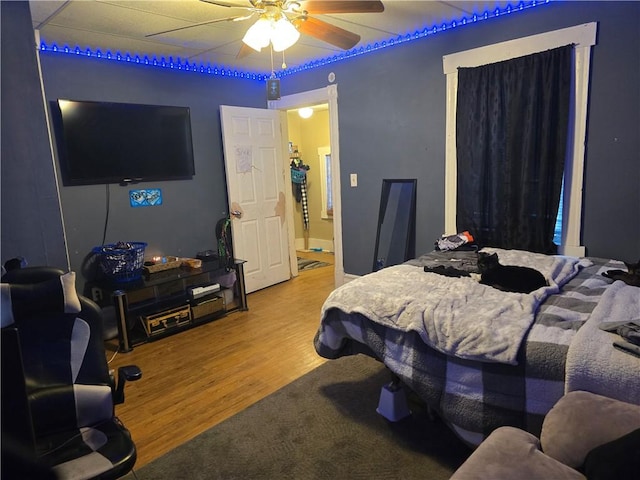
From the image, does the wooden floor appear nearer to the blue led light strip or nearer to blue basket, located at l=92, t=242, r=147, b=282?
blue basket, located at l=92, t=242, r=147, b=282

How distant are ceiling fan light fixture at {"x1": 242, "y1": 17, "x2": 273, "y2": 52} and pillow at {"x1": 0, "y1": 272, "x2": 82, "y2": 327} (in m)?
1.58

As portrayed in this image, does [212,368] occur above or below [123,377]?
below

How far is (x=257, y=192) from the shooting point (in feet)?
15.3

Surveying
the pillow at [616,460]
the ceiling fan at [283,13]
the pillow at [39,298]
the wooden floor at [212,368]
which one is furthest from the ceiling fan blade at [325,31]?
the pillow at [616,460]

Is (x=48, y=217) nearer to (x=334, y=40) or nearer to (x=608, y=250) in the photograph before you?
(x=334, y=40)

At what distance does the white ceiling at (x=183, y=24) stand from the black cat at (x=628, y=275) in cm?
203

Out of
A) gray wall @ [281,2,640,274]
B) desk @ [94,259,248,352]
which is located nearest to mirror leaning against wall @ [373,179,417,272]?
gray wall @ [281,2,640,274]

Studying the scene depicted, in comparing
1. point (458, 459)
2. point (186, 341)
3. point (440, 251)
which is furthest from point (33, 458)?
point (440, 251)

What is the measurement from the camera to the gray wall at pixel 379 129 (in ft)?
8.91

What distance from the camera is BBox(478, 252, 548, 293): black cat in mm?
2209

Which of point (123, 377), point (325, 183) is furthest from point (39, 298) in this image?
point (325, 183)

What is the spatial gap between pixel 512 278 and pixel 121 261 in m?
2.96

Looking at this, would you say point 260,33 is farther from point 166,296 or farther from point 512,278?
point 166,296

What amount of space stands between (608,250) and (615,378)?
1816mm
